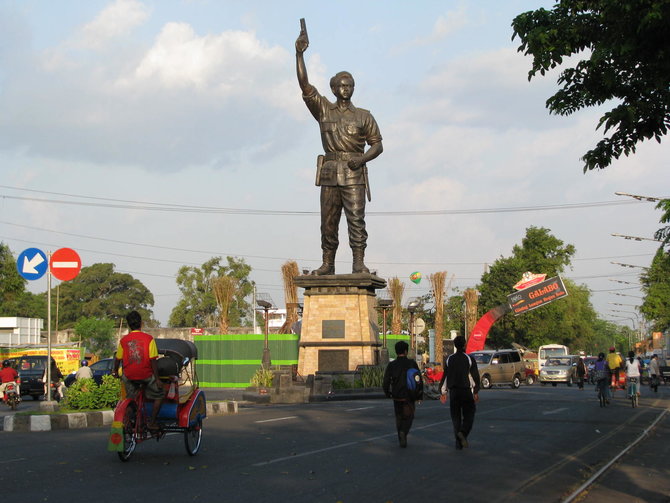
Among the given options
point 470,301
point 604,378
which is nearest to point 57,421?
point 604,378

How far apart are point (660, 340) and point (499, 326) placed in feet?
53.9

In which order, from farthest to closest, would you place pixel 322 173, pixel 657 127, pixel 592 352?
pixel 592 352 < pixel 322 173 < pixel 657 127

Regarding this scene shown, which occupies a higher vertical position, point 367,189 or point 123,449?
point 367,189

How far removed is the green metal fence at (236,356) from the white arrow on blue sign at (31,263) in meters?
21.3

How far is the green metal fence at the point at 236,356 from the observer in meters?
39.6

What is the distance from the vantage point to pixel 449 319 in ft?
271

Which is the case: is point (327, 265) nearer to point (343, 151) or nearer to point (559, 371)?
point (343, 151)

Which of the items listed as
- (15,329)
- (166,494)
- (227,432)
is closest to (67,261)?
(227,432)

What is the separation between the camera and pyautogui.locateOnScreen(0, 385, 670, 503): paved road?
344 inches

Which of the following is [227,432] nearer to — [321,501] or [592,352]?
[321,501]

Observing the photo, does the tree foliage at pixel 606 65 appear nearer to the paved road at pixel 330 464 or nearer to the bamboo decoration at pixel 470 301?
the paved road at pixel 330 464

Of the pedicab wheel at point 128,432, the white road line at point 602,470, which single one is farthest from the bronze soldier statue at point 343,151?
the pedicab wheel at point 128,432

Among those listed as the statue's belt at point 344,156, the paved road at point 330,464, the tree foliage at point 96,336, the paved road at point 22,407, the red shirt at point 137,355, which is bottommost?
the paved road at point 22,407

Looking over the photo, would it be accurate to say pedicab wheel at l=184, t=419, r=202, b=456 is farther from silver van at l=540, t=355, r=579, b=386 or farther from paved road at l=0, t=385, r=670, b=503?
silver van at l=540, t=355, r=579, b=386
